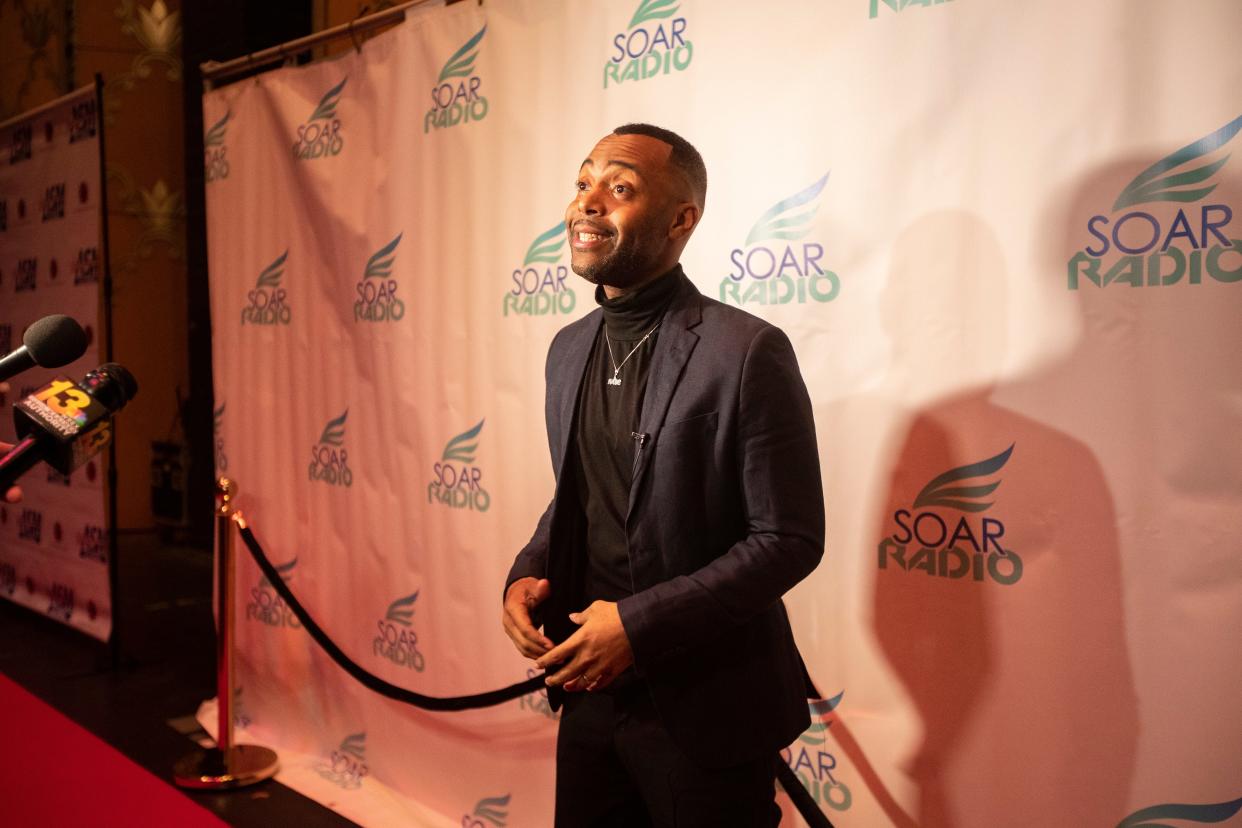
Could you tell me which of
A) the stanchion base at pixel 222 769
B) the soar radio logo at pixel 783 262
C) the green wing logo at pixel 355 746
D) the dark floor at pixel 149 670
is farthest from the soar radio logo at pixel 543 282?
the stanchion base at pixel 222 769

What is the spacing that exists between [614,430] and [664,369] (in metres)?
0.15

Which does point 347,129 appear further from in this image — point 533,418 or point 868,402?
point 868,402

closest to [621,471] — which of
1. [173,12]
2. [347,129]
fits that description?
[347,129]

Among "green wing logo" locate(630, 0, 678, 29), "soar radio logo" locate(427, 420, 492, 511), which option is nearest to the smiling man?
"green wing logo" locate(630, 0, 678, 29)

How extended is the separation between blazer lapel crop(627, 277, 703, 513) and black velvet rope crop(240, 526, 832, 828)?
23.6 inches

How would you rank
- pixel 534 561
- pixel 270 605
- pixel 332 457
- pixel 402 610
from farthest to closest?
pixel 270 605 < pixel 332 457 < pixel 402 610 < pixel 534 561

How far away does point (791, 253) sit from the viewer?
2297 mm

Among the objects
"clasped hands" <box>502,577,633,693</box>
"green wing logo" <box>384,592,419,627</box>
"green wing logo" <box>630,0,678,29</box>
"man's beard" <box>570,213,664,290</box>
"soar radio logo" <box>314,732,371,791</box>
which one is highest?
"green wing logo" <box>630,0,678,29</box>

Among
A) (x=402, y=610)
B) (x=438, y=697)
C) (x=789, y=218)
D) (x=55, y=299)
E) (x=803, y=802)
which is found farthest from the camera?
(x=55, y=299)

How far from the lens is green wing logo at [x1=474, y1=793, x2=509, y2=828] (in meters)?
→ 3.03

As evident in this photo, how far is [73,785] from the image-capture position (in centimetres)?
160

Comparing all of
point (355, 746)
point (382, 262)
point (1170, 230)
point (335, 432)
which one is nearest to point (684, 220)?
point (1170, 230)

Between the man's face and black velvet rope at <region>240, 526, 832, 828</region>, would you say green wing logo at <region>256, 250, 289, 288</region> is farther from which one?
the man's face

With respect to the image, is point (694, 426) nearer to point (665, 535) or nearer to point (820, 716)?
point (665, 535)
